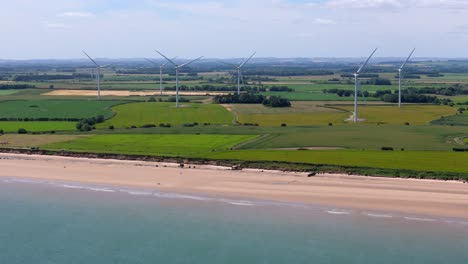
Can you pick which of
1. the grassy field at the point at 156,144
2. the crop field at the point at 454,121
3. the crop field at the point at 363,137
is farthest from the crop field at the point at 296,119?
the grassy field at the point at 156,144

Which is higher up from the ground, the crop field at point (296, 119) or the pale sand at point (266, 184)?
the crop field at point (296, 119)

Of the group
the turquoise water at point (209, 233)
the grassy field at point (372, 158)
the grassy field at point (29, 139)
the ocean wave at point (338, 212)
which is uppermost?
the grassy field at point (29, 139)

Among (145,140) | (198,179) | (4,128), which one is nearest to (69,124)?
(4,128)

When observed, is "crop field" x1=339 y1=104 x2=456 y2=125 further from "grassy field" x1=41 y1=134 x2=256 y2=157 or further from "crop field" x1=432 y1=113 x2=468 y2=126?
"grassy field" x1=41 y1=134 x2=256 y2=157

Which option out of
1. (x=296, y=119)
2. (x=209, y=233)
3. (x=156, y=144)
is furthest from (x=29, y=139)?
(x=209, y=233)

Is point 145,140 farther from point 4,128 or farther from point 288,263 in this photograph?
point 288,263

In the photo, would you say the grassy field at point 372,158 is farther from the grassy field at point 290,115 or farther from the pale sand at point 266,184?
the grassy field at point 290,115

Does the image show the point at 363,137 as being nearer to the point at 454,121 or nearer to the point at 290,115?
the point at 454,121
